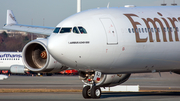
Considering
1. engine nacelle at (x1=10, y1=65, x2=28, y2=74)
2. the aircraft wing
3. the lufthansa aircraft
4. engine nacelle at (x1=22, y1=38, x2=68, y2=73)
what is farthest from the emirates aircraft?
the lufthansa aircraft

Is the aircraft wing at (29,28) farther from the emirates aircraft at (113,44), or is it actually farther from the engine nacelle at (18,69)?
the engine nacelle at (18,69)

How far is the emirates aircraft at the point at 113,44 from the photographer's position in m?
18.9

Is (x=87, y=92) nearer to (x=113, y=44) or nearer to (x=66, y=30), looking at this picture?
(x=113, y=44)

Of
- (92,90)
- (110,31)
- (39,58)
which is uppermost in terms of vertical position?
(110,31)

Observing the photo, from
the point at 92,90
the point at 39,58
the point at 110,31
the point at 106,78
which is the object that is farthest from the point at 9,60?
the point at 110,31

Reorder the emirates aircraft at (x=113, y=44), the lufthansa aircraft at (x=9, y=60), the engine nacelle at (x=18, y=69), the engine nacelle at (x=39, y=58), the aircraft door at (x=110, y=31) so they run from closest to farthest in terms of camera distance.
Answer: the emirates aircraft at (x=113, y=44)
the aircraft door at (x=110, y=31)
the engine nacelle at (x=39, y=58)
the engine nacelle at (x=18, y=69)
the lufthansa aircraft at (x=9, y=60)

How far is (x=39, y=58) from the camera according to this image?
22766mm

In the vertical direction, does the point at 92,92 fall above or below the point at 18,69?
above

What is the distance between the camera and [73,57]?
61.7ft

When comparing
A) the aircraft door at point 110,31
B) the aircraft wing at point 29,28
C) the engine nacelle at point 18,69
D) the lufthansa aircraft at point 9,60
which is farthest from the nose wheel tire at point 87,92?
the lufthansa aircraft at point 9,60


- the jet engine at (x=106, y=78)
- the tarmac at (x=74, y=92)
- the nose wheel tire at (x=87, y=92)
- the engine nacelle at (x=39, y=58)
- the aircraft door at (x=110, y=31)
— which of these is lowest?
the tarmac at (x=74, y=92)

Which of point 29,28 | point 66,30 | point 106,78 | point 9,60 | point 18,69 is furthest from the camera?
point 9,60

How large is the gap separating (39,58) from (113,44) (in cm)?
544

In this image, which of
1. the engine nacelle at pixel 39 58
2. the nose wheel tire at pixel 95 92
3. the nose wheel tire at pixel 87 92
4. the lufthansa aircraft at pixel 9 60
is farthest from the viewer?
the lufthansa aircraft at pixel 9 60
